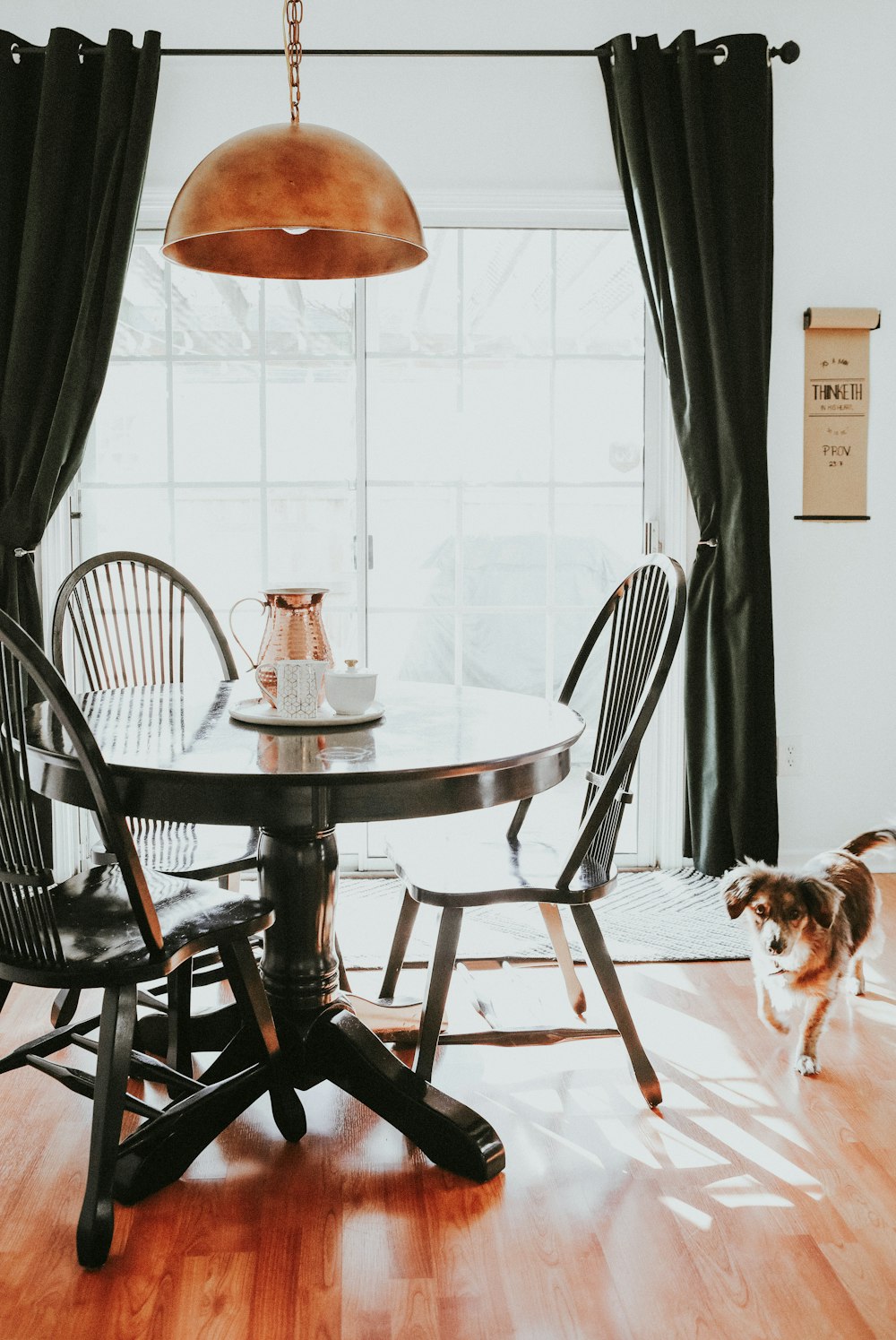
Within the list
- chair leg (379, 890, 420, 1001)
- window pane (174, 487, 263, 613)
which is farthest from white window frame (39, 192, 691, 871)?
chair leg (379, 890, 420, 1001)

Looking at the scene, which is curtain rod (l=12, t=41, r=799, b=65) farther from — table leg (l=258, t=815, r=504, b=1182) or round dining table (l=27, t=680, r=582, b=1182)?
table leg (l=258, t=815, r=504, b=1182)

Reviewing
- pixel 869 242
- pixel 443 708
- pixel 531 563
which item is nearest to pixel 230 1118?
pixel 443 708

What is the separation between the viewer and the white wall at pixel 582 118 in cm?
320

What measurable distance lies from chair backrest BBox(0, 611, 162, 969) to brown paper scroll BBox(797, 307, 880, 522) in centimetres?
249

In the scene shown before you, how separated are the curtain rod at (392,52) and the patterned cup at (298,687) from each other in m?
2.10

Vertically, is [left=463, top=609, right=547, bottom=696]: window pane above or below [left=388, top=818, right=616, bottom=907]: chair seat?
above

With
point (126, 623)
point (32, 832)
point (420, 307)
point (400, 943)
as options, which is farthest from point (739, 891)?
point (420, 307)

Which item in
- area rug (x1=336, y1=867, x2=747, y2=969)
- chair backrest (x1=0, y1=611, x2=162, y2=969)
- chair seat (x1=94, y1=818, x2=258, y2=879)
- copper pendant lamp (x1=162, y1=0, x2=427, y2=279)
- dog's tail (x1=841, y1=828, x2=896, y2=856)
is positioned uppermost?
copper pendant lamp (x1=162, y1=0, x2=427, y2=279)

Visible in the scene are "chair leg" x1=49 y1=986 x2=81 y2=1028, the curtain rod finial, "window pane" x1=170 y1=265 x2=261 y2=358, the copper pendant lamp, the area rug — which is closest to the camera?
the copper pendant lamp

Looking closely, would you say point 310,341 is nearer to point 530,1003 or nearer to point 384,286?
point 384,286

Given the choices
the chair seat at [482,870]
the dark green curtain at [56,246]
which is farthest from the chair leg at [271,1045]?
the dark green curtain at [56,246]

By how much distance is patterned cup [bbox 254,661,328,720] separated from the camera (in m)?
1.90

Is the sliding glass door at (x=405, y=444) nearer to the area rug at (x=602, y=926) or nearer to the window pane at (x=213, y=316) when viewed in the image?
the window pane at (x=213, y=316)

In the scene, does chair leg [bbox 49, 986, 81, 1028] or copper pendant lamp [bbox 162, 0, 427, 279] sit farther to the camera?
chair leg [bbox 49, 986, 81, 1028]
